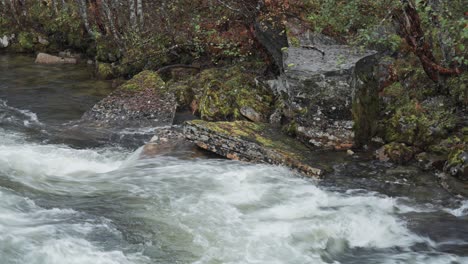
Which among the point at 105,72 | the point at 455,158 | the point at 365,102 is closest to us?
the point at 455,158

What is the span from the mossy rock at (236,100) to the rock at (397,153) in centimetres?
342

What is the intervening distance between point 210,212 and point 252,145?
94.1 inches

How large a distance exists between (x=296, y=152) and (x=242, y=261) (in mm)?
3824

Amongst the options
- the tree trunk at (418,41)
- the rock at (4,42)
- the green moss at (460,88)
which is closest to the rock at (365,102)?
the tree trunk at (418,41)

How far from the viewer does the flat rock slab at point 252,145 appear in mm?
9422

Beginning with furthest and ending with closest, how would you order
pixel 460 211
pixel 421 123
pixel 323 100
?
pixel 323 100, pixel 421 123, pixel 460 211

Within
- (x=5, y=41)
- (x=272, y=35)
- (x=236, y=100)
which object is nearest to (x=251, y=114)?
(x=236, y=100)

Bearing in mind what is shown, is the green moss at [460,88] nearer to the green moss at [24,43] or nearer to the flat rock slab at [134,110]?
the flat rock slab at [134,110]

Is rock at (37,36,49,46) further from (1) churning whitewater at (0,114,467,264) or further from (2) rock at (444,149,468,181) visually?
(2) rock at (444,149,468,181)

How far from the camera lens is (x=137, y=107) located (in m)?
13.3

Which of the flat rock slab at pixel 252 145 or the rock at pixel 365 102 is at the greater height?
the rock at pixel 365 102

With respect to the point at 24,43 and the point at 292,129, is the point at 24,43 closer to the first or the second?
the point at 24,43

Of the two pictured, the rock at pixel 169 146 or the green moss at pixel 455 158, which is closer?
the green moss at pixel 455 158

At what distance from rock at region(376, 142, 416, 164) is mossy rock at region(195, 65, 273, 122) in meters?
3.42
